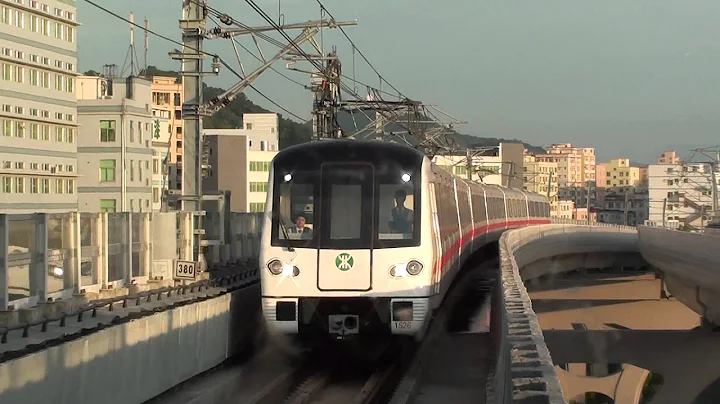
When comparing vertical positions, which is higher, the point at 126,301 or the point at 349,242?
the point at 349,242

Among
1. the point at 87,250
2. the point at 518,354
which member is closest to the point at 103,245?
the point at 87,250

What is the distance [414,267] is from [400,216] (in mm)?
758

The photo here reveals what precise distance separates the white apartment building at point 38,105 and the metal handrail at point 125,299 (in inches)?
1244

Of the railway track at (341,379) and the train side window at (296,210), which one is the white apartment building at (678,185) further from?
the train side window at (296,210)

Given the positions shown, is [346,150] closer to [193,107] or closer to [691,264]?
[193,107]

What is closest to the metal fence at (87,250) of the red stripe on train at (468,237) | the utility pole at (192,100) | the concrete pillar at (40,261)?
the concrete pillar at (40,261)

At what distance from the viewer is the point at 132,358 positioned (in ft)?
32.6

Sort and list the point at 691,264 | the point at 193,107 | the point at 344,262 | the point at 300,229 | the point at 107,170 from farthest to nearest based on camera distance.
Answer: the point at 107,170 → the point at 691,264 → the point at 193,107 → the point at 300,229 → the point at 344,262

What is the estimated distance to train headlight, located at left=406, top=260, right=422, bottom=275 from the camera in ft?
43.2

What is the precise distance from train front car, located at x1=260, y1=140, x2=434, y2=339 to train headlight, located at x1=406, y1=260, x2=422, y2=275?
0.01 m

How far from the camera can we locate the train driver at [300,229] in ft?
43.8

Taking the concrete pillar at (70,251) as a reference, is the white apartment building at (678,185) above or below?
above

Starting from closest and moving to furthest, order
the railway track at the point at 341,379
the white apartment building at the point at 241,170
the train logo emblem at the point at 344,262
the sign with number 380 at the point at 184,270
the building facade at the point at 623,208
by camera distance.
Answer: the railway track at the point at 341,379
the train logo emblem at the point at 344,262
the sign with number 380 at the point at 184,270
the white apartment building at the point at 241,170
the building facade at the point at 623,208

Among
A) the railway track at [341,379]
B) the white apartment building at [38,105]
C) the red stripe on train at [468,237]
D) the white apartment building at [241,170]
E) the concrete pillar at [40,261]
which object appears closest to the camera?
the concrete pillar at [40,261]
